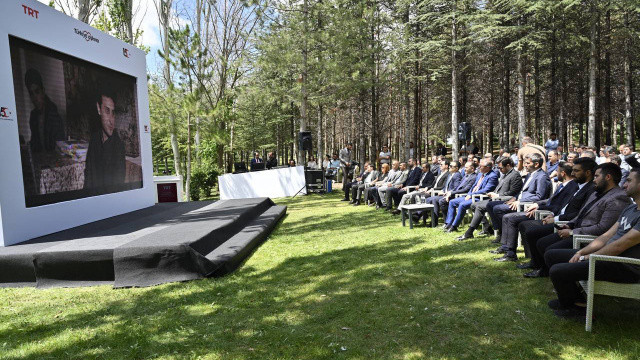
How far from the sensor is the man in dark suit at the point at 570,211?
3961 mm

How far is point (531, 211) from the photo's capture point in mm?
4711

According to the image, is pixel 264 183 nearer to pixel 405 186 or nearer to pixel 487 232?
pixel 405 186

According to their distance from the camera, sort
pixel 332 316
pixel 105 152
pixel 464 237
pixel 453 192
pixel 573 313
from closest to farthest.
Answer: pixel 573 313 → pixel 332 316 → pixel 464 237 → pixel 453 192 → pixel 105 152

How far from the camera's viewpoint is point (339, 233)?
23.3ft

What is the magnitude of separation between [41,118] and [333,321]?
17.1 ft

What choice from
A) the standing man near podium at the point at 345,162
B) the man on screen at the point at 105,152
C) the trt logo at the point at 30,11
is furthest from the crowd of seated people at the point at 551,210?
the trt logo at the point at 30,11

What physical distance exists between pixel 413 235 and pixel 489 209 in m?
1.28

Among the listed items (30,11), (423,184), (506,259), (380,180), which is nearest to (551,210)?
(506,259)

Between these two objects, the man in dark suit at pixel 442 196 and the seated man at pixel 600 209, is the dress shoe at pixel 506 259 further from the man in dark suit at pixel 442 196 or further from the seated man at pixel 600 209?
the man in dark suit at pixel 442 196

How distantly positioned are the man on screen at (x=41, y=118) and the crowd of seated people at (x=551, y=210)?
236 inches

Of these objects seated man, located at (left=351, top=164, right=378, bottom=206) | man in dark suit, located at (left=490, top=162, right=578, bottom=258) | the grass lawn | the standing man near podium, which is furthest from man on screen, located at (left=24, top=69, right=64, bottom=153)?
the standing man near podium

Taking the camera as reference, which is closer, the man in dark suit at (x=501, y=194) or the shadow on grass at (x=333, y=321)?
the shadow on grass at (x=333, y=321)

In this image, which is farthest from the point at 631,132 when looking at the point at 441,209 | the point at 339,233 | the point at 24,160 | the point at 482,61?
the point at 24,160

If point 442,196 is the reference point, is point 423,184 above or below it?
above
